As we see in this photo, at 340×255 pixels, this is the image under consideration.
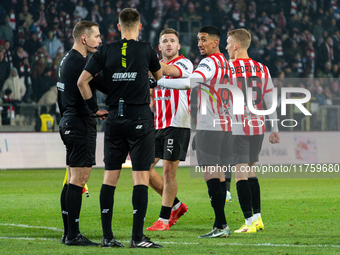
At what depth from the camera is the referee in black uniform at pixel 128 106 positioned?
456cm

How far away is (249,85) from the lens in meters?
5.89

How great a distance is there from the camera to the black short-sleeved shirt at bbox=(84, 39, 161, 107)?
4.56m

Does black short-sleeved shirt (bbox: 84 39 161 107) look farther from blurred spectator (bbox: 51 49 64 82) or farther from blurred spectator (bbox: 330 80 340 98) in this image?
blurred spectator (bbox: 330 80 340 98)

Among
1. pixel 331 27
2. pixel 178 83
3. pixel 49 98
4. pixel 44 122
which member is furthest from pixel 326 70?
pixel 178 83

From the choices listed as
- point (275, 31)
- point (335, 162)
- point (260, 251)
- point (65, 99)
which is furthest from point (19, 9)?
point (260, 251)

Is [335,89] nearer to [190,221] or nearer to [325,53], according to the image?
[325,53]

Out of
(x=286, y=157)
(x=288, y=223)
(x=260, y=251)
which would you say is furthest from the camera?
(x=286, y=157)

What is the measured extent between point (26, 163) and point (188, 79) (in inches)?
409

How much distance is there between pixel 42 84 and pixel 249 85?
12661mm

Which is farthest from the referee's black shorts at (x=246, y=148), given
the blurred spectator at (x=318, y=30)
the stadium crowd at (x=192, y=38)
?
the blurred spectator at (x=318, y=30)

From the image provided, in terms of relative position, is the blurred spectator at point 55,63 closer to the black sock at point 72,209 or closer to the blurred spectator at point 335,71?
the blurred spectator at point 335,71

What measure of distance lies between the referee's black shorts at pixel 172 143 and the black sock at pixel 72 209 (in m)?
1.57

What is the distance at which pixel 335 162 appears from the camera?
15773mm

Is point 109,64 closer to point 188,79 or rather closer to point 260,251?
point 188,79
